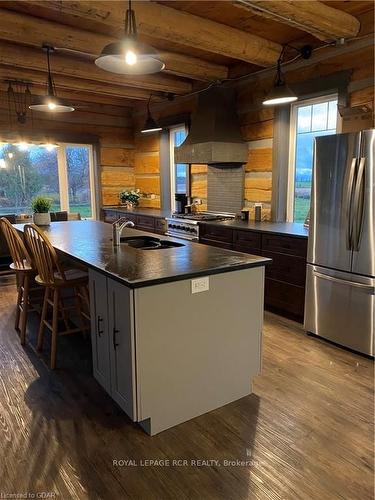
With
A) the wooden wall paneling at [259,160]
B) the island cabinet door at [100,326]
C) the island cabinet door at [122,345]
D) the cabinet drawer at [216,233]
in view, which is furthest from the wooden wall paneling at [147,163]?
the island cabinet door at [122,345]

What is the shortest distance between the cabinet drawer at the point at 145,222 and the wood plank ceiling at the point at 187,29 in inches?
81.6

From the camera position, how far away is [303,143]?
4.20 m

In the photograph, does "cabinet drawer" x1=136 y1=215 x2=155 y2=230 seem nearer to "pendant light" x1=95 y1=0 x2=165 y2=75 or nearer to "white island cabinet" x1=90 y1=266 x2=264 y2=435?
"pendant light" x1=95 y1=0 x2=165 y2=75

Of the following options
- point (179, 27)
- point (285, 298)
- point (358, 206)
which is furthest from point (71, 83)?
point (358, 206)

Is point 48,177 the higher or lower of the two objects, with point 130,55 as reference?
lower

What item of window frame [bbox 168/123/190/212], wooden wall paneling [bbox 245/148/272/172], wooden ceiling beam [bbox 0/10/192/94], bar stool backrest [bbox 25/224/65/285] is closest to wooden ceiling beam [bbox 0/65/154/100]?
window frame [bbox 168/123/190/212]

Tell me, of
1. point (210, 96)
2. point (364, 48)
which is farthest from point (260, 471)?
point (210, 96)

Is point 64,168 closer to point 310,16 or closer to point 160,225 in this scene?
point 160,225

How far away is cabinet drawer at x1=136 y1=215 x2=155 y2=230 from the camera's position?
5559 mm

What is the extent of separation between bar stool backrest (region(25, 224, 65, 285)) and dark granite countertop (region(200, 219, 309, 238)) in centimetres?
204

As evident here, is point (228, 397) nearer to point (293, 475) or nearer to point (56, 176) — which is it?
point (293, 475)

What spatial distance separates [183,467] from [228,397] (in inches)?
24.5

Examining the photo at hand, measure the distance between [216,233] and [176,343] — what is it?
2.44m

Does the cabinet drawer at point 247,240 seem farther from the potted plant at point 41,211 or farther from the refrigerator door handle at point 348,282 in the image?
the potted plant at point 41,211
